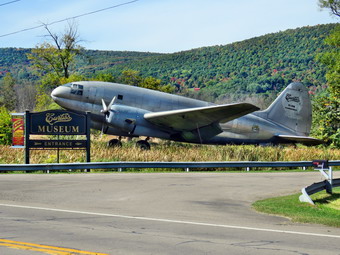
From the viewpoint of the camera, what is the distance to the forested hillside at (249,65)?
132125mm

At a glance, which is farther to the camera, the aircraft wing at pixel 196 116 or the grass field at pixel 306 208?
the aircraft wing at pixel 196 116

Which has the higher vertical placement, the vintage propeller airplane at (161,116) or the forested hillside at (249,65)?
A: the forested hillside at (249,65)

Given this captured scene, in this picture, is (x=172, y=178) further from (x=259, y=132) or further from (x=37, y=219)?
(x=259, y=132)

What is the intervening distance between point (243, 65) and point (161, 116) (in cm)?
11598

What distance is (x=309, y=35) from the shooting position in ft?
490

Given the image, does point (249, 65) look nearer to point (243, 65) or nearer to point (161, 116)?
point (243, 65)

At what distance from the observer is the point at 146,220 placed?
11.3 meters

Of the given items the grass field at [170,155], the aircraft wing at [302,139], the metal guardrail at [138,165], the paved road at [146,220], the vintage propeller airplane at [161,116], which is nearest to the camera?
the paved road at [146,220]

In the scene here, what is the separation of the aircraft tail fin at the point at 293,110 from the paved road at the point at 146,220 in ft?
66.4

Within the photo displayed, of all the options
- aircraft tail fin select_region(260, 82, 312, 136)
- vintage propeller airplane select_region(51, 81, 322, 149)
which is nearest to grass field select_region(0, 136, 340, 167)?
vintage propeller airplane select_region(51, 81, 322, 149)

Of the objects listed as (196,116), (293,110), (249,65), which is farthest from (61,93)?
(249,65)

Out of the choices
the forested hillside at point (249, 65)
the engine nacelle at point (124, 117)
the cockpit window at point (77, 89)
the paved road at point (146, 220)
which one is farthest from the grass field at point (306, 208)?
the forested hillside at point (249, 65)

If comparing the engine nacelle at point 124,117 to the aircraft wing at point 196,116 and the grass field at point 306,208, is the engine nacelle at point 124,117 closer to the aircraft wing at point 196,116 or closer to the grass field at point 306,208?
the aircraft wing at point 196,116

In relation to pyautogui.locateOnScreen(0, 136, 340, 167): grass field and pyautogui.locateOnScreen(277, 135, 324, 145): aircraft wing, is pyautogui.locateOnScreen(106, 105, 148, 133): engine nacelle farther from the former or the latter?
pyautogui.locateOnScreen(277, 135, 324, 145): aircraft wing
